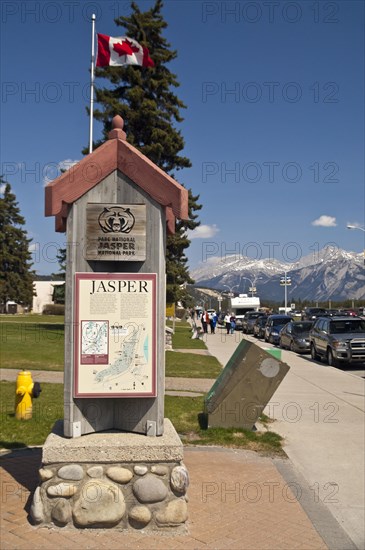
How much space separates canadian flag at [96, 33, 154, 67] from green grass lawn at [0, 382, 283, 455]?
10.7 metres

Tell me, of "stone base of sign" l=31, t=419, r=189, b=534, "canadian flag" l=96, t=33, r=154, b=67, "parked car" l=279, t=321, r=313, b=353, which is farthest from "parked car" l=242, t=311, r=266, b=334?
"stone base of sign" l=31, t=419, r=189, b=534

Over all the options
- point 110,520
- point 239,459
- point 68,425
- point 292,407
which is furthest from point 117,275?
point 292,407

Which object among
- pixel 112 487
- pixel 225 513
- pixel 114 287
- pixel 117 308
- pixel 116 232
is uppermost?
pixel 116 232

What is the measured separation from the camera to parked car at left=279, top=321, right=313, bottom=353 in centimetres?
2528

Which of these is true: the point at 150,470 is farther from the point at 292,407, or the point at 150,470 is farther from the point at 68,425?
the point at 292,407

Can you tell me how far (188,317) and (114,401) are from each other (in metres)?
88.4

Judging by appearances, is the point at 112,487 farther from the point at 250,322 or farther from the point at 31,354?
the point at 250,322

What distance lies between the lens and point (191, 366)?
57.3 feet

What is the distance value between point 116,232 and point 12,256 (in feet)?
233

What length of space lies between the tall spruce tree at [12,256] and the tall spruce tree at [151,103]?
4404 cm

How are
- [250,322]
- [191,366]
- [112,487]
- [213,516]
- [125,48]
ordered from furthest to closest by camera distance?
[250,322] < [191,366] < [125,48] < [213,516] < [112,487]

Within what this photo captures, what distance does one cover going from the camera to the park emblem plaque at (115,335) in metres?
4.99

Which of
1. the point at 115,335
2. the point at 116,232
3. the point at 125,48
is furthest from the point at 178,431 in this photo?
the point at 125,48

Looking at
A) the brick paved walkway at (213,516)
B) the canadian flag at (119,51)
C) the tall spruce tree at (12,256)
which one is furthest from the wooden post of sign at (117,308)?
the tall spruce tree at (12,256)
